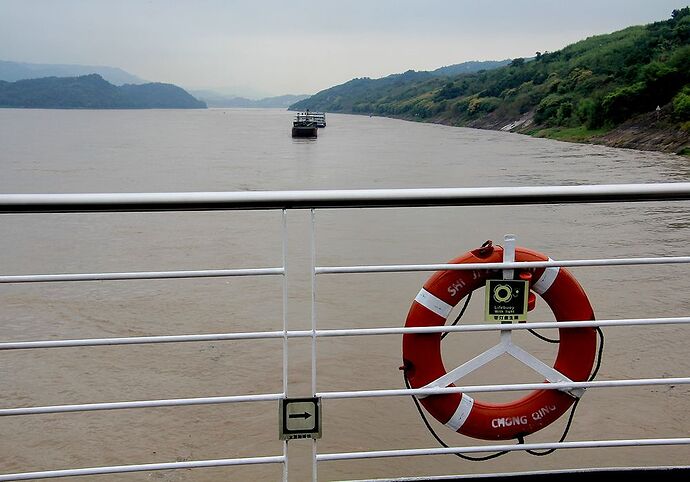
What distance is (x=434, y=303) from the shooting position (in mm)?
1689

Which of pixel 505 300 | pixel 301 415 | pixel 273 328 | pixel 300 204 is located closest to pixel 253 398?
pixel 301 415

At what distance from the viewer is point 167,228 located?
1076 centimetres

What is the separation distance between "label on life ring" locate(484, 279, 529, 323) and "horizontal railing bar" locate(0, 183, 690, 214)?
24 cm

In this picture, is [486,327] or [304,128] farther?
[304,128]

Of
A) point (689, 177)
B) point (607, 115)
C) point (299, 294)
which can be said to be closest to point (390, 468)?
point (299, 294)

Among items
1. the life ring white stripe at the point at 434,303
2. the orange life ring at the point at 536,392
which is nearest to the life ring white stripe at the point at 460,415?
the orange life ring at the point at 536,392

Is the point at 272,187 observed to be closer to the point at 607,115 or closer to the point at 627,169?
the point at 627,169

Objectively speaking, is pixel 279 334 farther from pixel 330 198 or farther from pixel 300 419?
pixel 330 198

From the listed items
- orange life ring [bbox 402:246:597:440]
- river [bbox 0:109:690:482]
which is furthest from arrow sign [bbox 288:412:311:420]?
river [bbox 0:109:690:482]

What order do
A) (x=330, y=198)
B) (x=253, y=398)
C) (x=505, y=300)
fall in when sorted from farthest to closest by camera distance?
(x=505, y=300), (x=253, y=398), (x=330, y=198)

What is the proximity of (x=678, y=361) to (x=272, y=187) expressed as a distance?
1210cm

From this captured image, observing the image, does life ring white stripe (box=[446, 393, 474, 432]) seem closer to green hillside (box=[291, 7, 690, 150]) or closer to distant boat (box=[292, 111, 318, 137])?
green hillside (box=[291, 7, 690, 150])

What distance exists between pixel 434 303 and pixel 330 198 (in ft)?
1.59

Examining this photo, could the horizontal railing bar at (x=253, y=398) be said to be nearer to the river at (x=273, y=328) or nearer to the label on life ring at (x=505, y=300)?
the label on life ring at (x=505, y=300)
